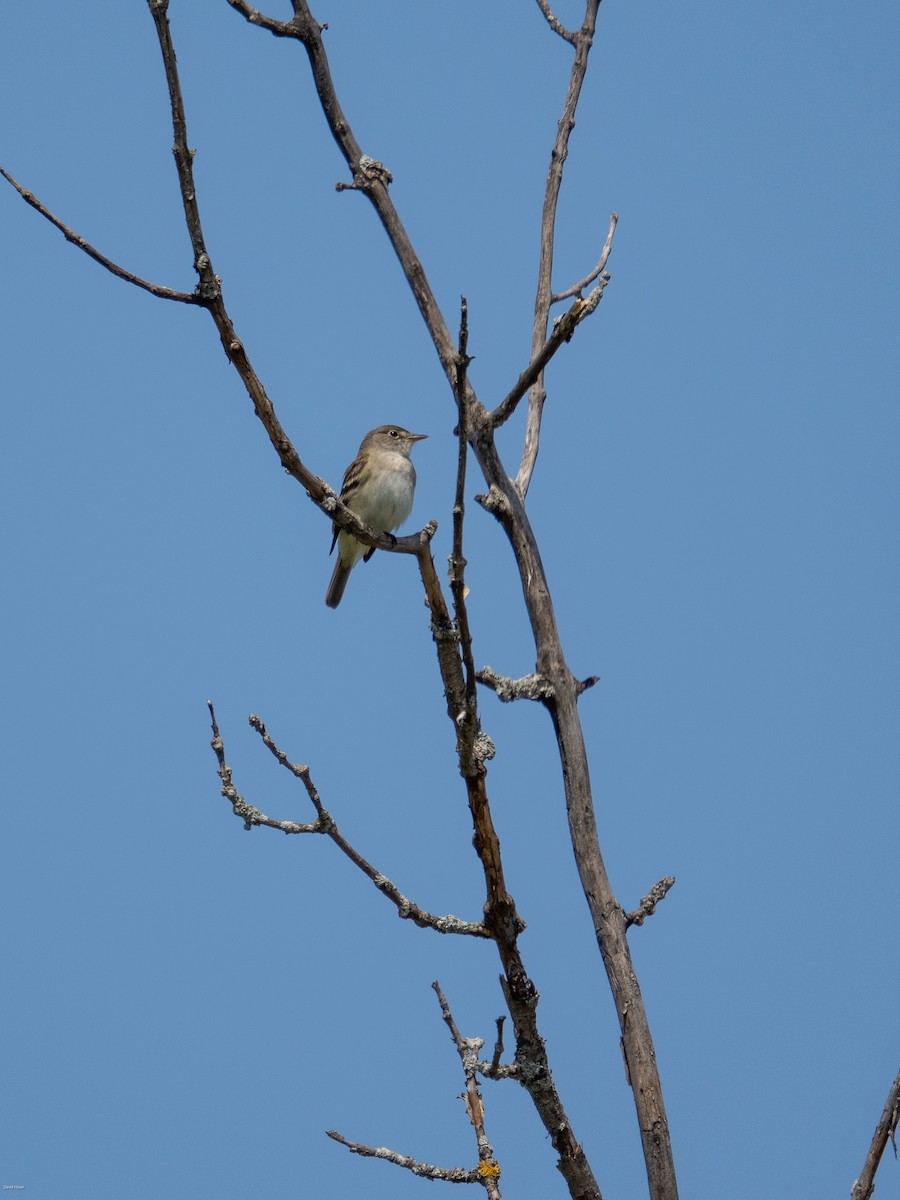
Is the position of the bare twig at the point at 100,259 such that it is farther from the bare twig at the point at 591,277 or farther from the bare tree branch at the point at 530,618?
the bare twig at the point at 591,277

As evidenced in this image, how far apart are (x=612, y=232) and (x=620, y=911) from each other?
129 inches

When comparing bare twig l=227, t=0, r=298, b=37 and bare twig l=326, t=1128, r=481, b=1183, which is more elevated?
bare twig l=227, t=0, r=298, b=37

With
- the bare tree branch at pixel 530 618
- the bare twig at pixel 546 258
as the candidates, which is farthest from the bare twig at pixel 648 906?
the bare twig at pixel 546 258

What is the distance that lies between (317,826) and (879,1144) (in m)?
1.88

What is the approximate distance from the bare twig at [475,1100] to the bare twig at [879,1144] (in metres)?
1.31

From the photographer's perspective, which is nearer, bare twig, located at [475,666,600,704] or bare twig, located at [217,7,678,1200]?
bare twig, located at [217,7,678,1200]

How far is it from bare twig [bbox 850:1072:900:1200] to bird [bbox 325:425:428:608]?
610cm

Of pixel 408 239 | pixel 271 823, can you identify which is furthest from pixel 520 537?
pixel 271 823

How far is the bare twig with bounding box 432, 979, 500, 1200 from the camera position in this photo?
478cm

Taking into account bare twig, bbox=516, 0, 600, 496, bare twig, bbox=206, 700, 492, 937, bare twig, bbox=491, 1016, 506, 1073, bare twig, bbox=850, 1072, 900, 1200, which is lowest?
bare twig, bbox=850, 1072, 900, 1200

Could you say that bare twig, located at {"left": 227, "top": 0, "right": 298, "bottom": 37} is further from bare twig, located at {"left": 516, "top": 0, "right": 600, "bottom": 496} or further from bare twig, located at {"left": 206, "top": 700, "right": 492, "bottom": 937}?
bare twig, located at {"left": 206, "top": 700, "right": 492, "bottom": 937}

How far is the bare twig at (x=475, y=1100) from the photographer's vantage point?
4.78 m

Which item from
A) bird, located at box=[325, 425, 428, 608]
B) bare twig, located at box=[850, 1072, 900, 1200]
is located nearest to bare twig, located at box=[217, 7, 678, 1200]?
bare twig, located at box=[850, 1072, 900, 1200]

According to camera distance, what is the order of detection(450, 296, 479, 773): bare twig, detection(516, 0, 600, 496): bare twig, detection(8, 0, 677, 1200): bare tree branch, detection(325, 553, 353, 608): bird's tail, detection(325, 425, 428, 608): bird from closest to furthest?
1. detection(450, 296, 479, 773): bare twig
2. detection(8, 0, 677, 1200): bare tree branch
3. detection(516, 0, 600, 496): bare twig
4. detection(325, 425, 428, 608): bird
5. detection(325, 553, 353, 608): bird's tail
